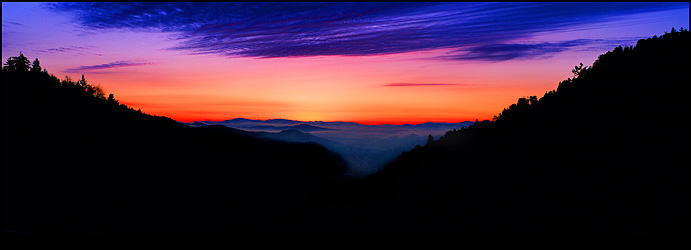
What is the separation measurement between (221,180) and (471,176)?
34.6 meters

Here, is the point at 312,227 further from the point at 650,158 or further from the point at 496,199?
the point at 650,158

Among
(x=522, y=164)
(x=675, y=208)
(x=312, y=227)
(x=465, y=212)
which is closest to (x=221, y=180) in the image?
(x=312, y=227)

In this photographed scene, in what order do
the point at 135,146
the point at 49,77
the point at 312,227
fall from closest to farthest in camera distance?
the point at 312,227 → the point at 135,146 → the point at 49,77

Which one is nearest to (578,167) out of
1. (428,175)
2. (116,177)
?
(428,175)

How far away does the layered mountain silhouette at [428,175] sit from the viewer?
100 feet

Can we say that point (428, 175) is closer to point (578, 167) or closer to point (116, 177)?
point (578, 167)

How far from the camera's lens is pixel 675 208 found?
91.5 feet

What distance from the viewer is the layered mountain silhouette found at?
3050cm

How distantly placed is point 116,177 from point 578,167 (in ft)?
173

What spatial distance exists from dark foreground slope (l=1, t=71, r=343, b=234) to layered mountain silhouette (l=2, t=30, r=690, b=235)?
213 mm

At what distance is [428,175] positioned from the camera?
49656mm

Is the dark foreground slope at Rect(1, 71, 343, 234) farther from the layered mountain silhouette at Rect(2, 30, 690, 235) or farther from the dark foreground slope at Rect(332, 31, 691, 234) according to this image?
the dark foreground slope at Rect(332, 31, 691, 234)

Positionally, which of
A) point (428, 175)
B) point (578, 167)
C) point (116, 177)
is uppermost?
point (578, 167)

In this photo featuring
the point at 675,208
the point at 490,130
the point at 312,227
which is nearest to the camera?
the point at 675,208
